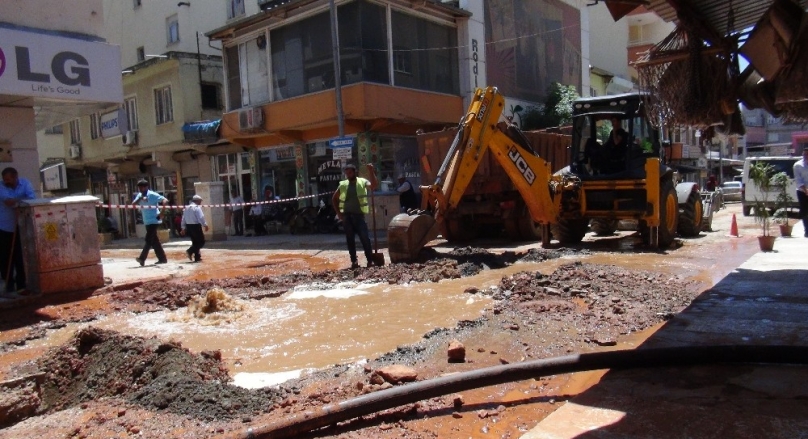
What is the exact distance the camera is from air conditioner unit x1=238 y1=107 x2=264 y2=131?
63.8 feet

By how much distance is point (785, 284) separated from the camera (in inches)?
248

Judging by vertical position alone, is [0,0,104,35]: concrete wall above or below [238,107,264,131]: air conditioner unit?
above

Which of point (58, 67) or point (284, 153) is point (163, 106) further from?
point (58, 67)

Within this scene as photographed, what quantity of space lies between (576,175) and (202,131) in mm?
15409

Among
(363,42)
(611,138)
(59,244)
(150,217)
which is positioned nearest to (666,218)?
(611,138)

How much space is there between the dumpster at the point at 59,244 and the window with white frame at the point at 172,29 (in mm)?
21970

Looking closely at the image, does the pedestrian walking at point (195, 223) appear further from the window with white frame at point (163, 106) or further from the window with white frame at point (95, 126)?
the window with white frame at point (95, 126)

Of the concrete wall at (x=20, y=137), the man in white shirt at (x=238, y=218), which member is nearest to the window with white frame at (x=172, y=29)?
the man in white shirt at (x=238, y=218)

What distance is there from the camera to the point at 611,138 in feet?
35.6

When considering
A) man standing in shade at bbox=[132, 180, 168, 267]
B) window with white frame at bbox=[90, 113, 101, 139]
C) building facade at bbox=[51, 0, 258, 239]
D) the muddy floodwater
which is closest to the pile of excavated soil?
the muddy floodwater

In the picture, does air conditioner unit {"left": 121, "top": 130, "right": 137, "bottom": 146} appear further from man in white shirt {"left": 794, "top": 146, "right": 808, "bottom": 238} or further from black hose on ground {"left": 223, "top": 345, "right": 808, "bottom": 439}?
black hose on ground {"left": 223, "top": 345, "right": 808, "bottom": 439}

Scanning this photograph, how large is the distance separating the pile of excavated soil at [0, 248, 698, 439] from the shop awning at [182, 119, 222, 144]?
16.2m

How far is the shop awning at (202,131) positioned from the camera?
21781mm

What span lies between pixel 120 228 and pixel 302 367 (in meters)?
27.6
